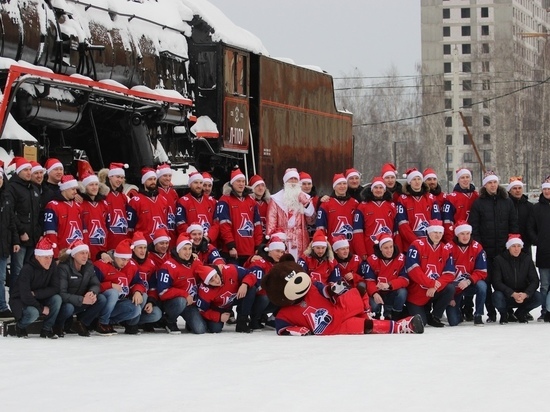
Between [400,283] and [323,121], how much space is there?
989cm

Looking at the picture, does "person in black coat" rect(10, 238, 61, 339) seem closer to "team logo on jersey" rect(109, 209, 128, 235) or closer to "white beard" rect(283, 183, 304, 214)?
"team logo on jersey" rect(109, 209, 128, 235)

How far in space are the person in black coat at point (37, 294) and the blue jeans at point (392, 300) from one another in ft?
10.5

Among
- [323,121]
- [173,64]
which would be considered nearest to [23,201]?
[173,64]

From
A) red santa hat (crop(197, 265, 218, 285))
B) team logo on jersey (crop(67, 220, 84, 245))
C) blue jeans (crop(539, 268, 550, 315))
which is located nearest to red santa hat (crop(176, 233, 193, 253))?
red santa hat (crop(197, 265, 218, 285))

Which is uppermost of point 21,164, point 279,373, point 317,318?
point 21,164

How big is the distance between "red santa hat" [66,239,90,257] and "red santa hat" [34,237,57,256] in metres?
0.22

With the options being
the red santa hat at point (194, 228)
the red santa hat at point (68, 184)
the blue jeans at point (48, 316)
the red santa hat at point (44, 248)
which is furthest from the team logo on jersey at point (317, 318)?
the red santa hat at point (68, 184)

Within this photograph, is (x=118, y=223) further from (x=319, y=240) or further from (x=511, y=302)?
(x=511, y=302)

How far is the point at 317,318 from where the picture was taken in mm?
10352

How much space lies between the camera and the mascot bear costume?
10.3 meters

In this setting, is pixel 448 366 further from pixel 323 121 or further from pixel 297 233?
pixel 323 121

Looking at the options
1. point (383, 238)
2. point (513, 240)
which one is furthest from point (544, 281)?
point (383, 238)

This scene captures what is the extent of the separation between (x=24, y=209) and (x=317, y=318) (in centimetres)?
295

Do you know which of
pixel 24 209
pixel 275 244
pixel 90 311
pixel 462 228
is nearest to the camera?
pixel 90 311
